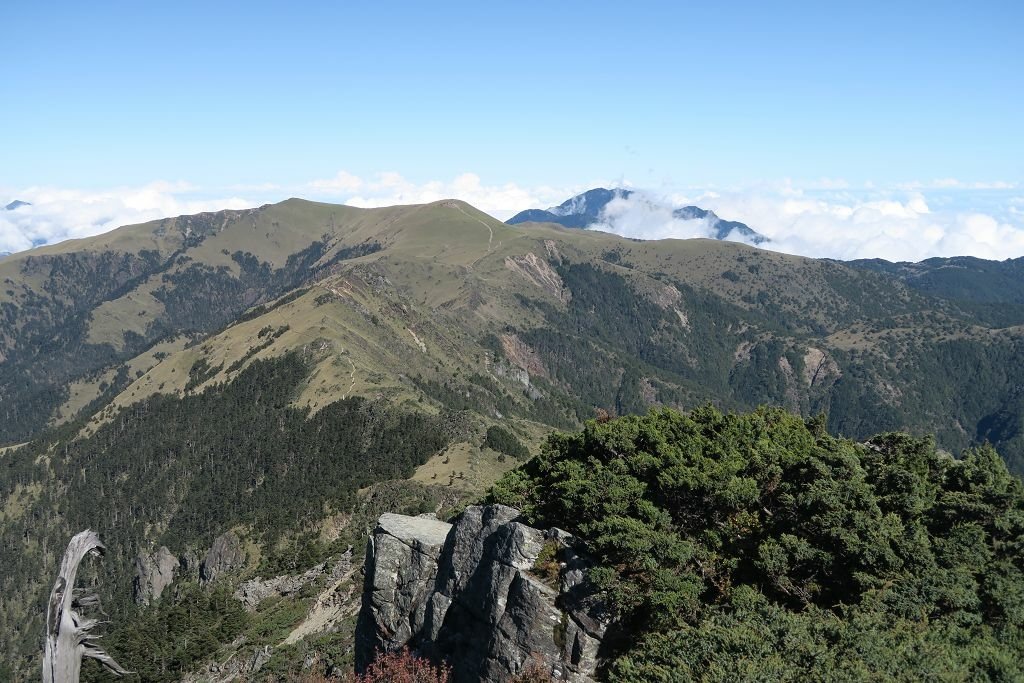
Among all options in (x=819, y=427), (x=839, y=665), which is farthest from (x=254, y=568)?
(x=839, y=665)

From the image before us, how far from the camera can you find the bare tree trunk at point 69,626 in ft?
59.7

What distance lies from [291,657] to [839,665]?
67.3 metres

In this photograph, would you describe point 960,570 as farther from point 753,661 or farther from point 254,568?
point 254,568

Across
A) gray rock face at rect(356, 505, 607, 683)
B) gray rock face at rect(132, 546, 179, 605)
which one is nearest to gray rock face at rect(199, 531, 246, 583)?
gray rock face at rect(132, 546, 179, 605)

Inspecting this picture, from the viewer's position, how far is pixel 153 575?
623ft

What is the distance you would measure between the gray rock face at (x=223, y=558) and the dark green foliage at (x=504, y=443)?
186 ft

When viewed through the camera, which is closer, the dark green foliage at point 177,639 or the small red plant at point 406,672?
the small red plant at point 406,672

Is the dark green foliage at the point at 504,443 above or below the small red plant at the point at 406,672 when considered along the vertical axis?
below

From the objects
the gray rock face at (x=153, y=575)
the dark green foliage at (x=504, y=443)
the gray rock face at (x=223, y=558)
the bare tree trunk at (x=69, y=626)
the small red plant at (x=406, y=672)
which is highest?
the bare tree trunk at (x=69, y=626)

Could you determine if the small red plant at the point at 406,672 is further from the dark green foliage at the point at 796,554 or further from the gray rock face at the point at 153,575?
the gray rock face at the point at 153,575

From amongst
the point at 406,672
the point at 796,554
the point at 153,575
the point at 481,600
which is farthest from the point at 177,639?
the point at 153,575

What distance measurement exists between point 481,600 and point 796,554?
20695 millimetres

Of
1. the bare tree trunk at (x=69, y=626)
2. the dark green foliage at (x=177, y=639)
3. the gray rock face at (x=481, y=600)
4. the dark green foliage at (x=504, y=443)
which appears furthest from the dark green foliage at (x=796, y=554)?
the dark green foliage at (x=504, y=443)

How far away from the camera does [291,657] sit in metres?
86.2
